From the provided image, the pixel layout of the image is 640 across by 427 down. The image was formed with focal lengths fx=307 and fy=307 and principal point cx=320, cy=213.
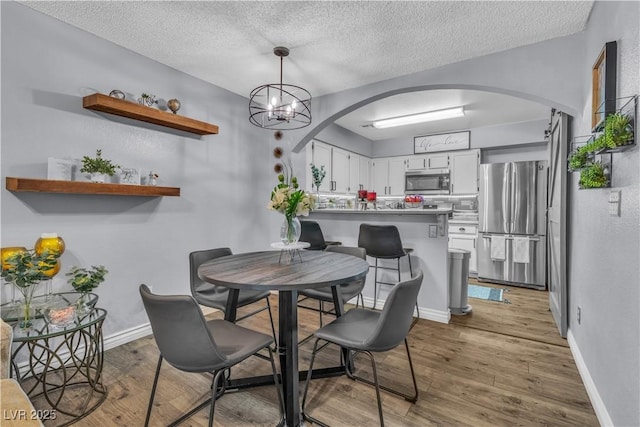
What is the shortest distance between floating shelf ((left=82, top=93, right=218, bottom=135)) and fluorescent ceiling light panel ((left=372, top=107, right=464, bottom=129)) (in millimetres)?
2821

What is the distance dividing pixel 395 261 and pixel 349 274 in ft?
6.45

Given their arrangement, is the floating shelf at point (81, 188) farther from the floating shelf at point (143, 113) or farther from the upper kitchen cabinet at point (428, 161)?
the upper kitchen cabinet at point (428, 161)

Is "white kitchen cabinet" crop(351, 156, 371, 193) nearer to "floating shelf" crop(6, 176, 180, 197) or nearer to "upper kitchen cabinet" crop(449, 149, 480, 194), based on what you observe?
"upper kitchen cabinet" crop(449, 149, 480, 194)

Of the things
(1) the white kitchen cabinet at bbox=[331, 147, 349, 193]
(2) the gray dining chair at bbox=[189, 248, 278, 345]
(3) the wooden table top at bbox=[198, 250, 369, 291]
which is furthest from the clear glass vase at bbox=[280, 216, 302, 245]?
(1) the white kitchen cabinet at bbox=[331, 147, 349, 193]

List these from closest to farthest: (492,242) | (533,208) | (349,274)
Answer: (349,274), (533,208), (492,242)

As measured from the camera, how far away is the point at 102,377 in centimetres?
212

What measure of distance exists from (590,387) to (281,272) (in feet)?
6.62

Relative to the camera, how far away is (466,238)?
5.10 meters

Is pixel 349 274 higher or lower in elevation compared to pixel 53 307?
higher

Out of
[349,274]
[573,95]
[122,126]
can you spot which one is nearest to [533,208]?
[573,95]

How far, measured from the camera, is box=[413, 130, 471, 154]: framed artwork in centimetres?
555

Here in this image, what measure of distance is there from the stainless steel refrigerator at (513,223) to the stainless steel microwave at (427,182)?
891 millimetres

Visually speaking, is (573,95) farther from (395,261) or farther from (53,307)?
(53,307)

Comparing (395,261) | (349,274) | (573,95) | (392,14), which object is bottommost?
(395,261)
